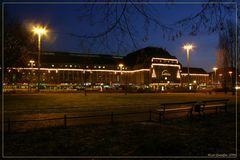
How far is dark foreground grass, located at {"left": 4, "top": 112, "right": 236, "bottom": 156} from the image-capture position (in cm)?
871

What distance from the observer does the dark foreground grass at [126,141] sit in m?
8.71

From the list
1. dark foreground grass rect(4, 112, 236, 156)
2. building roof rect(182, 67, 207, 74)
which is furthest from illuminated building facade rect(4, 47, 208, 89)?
dark foreground grass rect(4, 112, 236, 156)

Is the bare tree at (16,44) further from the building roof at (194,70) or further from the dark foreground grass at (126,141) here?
the building roof at (194,70)

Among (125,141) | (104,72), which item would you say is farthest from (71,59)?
(125,141)

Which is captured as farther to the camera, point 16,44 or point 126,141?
point 16,44

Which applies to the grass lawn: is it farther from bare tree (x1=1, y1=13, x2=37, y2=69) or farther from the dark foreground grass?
bare tree (x1=1, y1=13, x2=37, y2=69)

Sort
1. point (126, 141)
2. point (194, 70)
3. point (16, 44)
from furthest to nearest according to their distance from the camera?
1. point (194, 70)
2. point (16, 44)
3. point (126, 141)

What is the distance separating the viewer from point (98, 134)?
11625 millimetres

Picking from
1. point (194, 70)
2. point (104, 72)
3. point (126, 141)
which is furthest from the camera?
point (194, 70)

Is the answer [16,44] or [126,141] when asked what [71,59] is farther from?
[126,141]

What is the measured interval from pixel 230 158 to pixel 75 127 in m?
7.93

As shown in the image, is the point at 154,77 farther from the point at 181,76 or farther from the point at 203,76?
the point at 203,76

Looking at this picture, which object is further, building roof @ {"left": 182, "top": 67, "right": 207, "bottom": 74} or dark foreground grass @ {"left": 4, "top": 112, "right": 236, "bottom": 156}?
building roof @ {"left": 182, "top": 67, "right": 207, "bottom": 74}

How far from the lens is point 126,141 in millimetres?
10203
